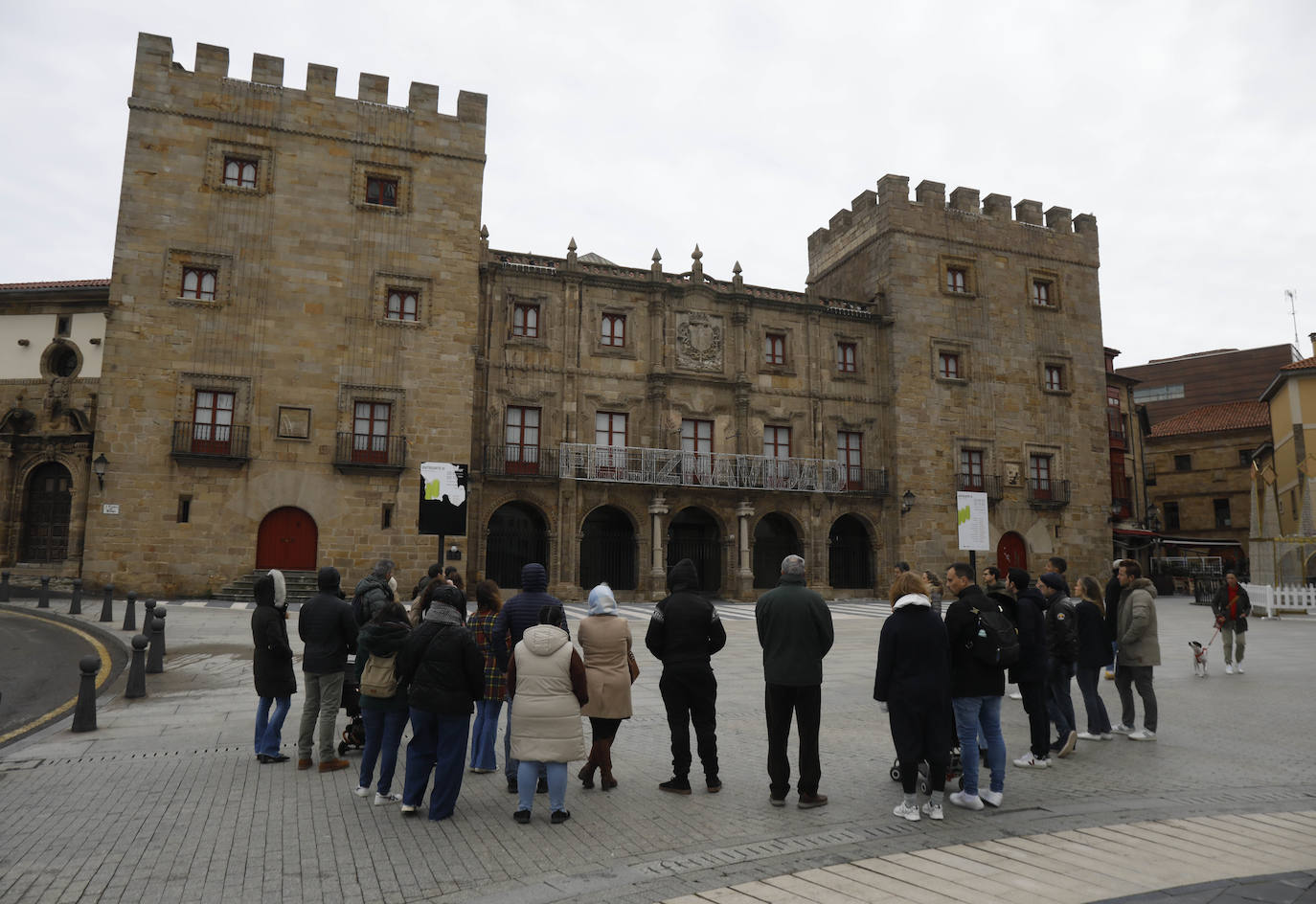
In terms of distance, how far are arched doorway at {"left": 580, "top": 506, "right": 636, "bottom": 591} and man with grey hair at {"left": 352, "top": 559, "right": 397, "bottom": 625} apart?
20.6 metres

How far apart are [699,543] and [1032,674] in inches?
934

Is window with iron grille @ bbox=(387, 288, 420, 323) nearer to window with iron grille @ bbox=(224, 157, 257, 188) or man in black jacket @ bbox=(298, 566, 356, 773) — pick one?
window with iron grille @ bbox=(224, 157, 257, 188)

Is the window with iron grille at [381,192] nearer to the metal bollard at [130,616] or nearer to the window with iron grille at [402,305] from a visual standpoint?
the window with iron grille at [402,305]

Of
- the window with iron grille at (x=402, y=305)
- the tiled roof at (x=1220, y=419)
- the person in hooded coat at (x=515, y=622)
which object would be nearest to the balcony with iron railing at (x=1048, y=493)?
the tiled roof at (x=1220, y=419)

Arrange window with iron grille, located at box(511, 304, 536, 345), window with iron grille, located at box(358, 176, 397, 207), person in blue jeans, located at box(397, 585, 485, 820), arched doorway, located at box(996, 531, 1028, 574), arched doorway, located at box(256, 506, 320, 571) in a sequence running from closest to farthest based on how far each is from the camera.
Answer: person in blue jeans, located at box(397, 585, 485, 820)
arched doorway, located at box(256, 506, 320, 571)
window with iron grille, located at box(358, 176, 397, 207)
window with iron grille, located at box(511, 304, 536, 345)
arched doorway, located at box(996, 531, 1028, 574)

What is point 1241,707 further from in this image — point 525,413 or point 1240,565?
point 1240,565

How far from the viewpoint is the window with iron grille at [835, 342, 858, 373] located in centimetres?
3198

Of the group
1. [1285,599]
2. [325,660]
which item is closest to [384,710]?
Answer: [325,660]

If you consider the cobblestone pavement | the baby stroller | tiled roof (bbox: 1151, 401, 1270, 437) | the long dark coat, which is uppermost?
tiled roof (bbox: 1151, 401, 1270, 437)

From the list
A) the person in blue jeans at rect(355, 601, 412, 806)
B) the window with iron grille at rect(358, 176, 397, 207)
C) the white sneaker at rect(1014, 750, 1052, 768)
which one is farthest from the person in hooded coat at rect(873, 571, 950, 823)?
the window with iron grille at rect(358, 176, 397, 207)

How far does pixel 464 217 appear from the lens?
26391 mm

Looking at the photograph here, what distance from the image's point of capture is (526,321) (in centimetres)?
2816

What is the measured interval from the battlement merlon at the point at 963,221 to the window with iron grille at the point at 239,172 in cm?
2225

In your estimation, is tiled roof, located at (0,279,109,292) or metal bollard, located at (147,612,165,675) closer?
metal bollard, located at (147,612,165,675)
